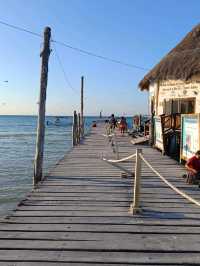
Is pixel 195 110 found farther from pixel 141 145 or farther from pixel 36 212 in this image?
pixel 36 212

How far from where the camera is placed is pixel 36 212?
7215mm

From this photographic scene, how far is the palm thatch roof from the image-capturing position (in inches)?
714

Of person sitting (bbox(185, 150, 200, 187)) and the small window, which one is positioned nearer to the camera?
person sitting (bbox(185, 150, 200, 187))

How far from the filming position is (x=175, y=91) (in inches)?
781

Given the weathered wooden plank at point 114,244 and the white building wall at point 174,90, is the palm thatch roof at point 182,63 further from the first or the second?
the weathered wooden plank at point 114,244

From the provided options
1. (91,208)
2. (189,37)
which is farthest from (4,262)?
(189,37)

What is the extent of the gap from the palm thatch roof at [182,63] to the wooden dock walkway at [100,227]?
8.79m

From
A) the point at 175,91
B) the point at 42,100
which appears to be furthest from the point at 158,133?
the point at 42,100

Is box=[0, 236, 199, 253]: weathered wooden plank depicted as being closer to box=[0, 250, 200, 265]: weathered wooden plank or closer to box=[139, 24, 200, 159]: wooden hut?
box=[0, 250, 200, 265]: weathered wooden plank

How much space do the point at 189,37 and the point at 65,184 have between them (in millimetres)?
14900

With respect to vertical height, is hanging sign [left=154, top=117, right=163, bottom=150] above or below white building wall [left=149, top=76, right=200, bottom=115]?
below

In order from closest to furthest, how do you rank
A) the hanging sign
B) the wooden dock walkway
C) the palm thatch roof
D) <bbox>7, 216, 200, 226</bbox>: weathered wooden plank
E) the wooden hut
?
the wooden dock walkway
<bbox>7, 216, 200, 226</bbox>: weathered wooden plank
the hanging sign
the wooden hut
the palm thatch roof

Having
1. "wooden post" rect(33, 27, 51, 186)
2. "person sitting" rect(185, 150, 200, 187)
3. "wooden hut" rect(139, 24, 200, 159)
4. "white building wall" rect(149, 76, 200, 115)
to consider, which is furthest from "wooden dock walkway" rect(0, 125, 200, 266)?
"white building wall" rect(149, 76, 200, 115)

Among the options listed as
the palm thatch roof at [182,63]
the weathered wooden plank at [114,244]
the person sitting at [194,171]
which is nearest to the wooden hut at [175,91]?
the palm thatch roof at [182,63]
